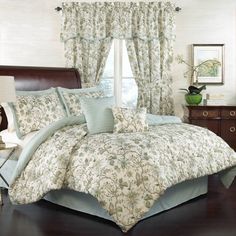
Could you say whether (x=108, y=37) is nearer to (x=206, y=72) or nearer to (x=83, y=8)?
(x=83, y=8)

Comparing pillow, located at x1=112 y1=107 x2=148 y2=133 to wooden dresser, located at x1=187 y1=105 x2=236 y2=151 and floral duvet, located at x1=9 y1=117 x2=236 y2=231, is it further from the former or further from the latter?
wooden dresser, located at x1=187 y1=105 x2=236 y2=151

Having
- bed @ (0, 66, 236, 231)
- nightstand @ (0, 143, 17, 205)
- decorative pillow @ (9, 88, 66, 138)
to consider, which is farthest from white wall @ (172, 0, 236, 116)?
nightstand @ (0, 143, 17, 205)

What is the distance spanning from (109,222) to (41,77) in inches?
115

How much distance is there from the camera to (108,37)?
20.3 ft

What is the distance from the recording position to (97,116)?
12.9 ft

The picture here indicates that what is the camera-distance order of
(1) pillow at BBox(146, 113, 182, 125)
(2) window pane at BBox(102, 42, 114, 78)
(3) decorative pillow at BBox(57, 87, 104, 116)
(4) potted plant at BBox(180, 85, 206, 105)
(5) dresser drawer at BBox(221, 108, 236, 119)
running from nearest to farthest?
(1) pillow at BBox(146, 113, 182, 125) → (3) decorative pillow at BBox(57, 87, 104, 116) → (5) dresser drawer at BBox(221, 108, 236, 119) → (4) potted plant at BBox(180, 85, 206, 105) → (2) window pane at BBox(102, 42, 114, 78)

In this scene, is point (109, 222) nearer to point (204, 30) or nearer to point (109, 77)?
point (109, 77)

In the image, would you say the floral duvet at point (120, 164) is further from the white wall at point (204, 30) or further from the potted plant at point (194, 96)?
the white wall at point (204, 30)

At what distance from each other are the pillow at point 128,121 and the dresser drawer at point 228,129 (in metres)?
2.28

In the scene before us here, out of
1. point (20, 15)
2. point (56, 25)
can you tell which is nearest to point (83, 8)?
point (56, 25)

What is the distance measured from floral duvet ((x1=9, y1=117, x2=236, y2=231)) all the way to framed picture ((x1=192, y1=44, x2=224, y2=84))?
2382mm

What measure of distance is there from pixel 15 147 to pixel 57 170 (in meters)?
0.90

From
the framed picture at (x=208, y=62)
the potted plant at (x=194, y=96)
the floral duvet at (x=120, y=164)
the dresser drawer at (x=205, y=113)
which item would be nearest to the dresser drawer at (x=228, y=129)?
the dresser drawer at (x=205, y=113)

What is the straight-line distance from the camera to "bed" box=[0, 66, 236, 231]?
352 centimetres
